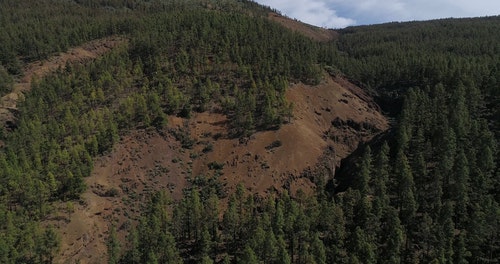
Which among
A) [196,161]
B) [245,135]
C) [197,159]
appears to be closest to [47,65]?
[197,159]

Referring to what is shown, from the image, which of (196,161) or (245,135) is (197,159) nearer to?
(196,161)

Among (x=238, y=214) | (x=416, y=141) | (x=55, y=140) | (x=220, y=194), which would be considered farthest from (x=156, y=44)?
(x=416, y=141)

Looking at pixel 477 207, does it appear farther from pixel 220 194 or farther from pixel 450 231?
pixel 220 194

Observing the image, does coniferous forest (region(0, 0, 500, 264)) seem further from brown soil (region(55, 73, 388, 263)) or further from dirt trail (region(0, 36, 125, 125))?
brown soil (region(55, 73, 388, 263))

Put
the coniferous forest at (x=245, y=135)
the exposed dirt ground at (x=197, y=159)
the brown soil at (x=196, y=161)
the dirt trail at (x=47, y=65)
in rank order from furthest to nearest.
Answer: the dirt trail at (x=47, y=65) < the brown soil at (x=196, y=161) < the exposed dirt ground at (x=197, y=159) < the coniferous forest at (x=245, y=135)

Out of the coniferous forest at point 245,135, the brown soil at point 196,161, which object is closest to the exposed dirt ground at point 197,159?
the brown soil at point 196,161

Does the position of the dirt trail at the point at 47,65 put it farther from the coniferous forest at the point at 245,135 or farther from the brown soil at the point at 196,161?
the brown soil at the point at 196,161
